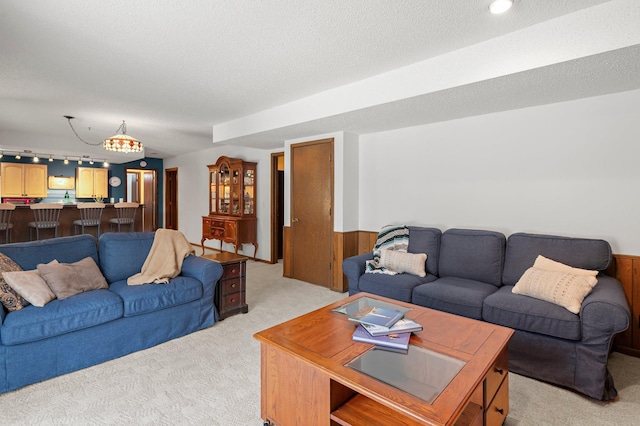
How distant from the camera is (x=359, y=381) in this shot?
1330 mm

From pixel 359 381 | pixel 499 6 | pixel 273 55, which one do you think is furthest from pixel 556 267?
pixel 273 55

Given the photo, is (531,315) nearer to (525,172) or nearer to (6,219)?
(525,172)

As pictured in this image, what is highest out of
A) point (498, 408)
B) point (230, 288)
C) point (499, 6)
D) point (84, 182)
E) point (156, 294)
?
point (499, 6)

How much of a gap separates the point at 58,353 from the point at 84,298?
1.25 ft

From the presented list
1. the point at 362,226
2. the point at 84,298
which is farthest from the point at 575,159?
the point at 84,298

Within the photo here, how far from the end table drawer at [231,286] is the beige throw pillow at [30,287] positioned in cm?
135

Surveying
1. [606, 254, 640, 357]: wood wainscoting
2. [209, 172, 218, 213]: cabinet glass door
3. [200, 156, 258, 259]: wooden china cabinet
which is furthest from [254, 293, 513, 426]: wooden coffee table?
[209, 172, 218, 213]: cabinet glass door

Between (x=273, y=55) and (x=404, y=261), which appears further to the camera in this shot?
(x=404, y=261)

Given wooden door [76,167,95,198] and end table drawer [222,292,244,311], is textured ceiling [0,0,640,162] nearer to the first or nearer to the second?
A: end table drawer [222,292,244,311]

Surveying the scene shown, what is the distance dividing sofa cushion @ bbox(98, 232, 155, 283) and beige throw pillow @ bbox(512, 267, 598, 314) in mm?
3337

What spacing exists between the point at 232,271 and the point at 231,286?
0.16 m

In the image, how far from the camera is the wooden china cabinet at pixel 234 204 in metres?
6.07

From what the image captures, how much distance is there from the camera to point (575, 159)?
2.91 meters

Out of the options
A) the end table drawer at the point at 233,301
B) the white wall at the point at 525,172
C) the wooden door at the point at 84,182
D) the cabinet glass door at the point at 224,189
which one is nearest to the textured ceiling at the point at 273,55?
the white wall at the point at 525,172
